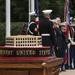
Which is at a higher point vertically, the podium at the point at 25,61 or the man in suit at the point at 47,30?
the man in suit at the point at 47,30

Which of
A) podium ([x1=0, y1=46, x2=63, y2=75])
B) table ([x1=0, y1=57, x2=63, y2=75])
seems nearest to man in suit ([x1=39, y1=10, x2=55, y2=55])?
podium ([x1=0, y1=46, x2=63, y2=75])

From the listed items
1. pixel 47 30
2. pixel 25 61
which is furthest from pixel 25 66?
pixel 47 30

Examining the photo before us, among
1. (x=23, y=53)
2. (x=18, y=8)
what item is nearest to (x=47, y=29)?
(x=23, y=53)

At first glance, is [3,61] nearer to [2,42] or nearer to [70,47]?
[70,47]

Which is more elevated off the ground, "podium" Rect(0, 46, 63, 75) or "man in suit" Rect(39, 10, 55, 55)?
"man in suit" Rect(39, 10, 55, 55)

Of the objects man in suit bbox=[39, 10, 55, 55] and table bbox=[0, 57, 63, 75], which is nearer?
table bbox=[0, 57, 63, 75]

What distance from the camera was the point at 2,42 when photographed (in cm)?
2417

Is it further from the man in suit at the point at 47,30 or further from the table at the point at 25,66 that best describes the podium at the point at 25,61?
the man in suit at the point at 47,30

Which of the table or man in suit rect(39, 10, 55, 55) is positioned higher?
man in suit rect(39, 10, 55, 55)

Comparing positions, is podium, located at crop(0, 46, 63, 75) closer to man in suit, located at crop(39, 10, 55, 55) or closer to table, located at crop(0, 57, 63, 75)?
table, located at crop(0, 57, 63, 75)

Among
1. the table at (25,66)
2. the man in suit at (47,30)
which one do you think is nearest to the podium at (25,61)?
the table at (25,66)

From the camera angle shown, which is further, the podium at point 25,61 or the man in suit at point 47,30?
the man in suit at point 47,30

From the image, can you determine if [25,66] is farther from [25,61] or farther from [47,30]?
[47,30]

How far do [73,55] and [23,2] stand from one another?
693 inches
